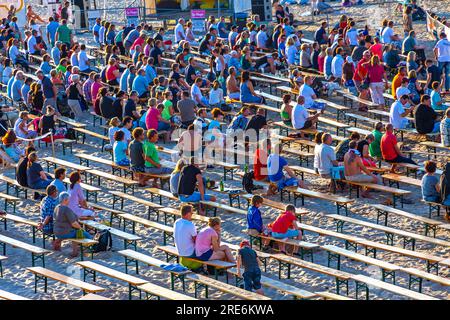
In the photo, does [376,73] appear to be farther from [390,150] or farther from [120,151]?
[120,151]

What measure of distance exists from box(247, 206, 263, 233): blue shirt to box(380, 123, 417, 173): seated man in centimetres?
448

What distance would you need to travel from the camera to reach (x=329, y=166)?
81.2 feet

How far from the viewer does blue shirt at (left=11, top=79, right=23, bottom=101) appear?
103 feet

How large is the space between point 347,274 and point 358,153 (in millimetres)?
4996

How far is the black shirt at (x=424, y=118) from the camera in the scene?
2731 cm

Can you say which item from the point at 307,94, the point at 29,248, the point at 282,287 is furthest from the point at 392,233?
the point at 307,94

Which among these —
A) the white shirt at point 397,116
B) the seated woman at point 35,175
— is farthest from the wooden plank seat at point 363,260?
the white shirt at point 397,116

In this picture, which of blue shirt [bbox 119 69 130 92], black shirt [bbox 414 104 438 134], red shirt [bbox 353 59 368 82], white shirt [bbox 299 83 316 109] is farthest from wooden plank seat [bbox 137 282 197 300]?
blue shirt [bbox 119 69 130 92]

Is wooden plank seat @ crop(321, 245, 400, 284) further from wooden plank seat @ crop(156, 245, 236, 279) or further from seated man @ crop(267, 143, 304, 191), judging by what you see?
seated man @ crop(267, 143, 304, 191)

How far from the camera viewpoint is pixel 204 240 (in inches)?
806

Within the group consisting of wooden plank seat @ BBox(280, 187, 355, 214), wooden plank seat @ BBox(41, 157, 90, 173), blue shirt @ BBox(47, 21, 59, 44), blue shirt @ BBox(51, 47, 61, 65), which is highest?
blue shirt @ BBox(47, 21, 59, 44)
